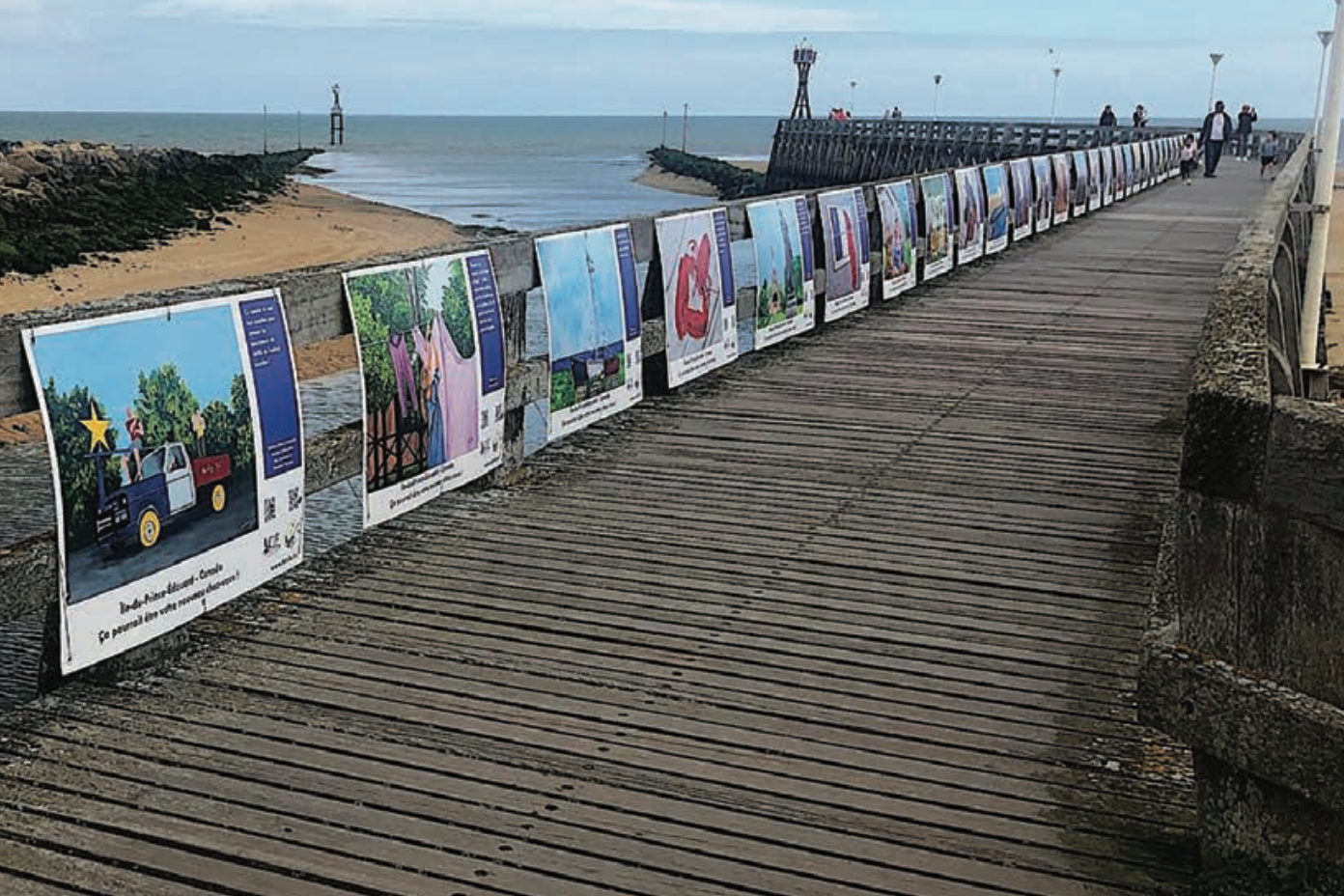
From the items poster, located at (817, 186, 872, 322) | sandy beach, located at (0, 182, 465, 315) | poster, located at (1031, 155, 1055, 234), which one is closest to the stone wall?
poster, located at (817, 186, 872, 322)

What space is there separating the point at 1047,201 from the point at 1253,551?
18.9m

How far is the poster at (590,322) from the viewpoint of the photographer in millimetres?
7594

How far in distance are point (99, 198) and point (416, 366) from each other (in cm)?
3360

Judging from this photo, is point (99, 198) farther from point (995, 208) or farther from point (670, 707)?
point (670, 707)

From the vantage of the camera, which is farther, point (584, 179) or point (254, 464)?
point (584, 179)

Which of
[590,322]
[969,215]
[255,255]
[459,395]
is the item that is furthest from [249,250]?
[459,395]

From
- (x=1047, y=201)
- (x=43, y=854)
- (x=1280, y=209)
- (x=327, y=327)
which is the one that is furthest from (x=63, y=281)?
(x=43, y=854)

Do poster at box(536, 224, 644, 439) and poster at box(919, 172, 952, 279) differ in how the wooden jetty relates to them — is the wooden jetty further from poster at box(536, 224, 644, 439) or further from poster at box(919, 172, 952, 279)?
poster at box(536, 224, 644, 439)

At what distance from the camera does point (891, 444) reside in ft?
26.7

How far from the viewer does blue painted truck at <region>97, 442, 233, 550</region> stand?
14.8 feet

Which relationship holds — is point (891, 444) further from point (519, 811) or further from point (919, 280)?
point (919, 280)

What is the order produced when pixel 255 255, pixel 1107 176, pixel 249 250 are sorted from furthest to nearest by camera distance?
pixel 249 250, pixel 255 255, pixel 1107 176

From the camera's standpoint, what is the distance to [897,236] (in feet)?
44.9

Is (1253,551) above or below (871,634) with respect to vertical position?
above
